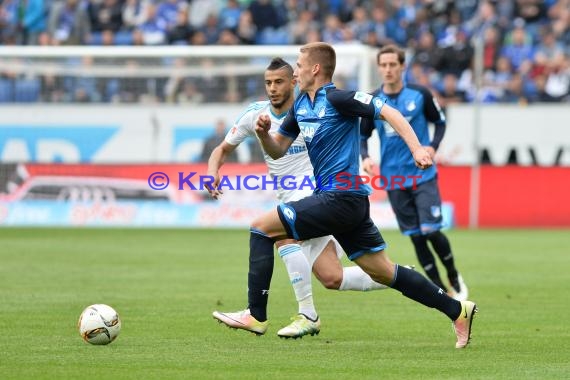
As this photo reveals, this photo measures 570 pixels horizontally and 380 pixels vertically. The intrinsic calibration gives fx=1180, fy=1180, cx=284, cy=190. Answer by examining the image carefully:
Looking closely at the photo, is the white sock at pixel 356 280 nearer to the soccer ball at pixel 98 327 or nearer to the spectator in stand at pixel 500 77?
the soccer ball at pixel 98 327

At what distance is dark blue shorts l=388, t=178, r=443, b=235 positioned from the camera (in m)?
12.6

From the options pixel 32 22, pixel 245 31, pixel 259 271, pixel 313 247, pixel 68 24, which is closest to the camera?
pixel 259 271

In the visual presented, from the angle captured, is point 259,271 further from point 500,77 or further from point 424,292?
point 500,77

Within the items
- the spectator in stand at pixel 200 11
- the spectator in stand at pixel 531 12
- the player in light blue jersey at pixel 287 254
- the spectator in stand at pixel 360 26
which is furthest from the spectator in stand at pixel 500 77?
the player in light blue jersey at pixel 287 254

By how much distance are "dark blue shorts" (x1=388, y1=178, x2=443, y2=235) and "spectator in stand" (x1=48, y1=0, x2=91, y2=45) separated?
17.4 m

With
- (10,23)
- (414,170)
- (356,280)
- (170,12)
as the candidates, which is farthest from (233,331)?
(10,23)

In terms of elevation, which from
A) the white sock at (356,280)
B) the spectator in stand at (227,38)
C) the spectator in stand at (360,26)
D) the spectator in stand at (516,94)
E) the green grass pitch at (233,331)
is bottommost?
the green grass pitch at (233,331)

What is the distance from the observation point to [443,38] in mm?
28844

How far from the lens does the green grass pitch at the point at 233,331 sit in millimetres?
8008

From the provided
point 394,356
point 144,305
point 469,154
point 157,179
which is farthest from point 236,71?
point 394,356

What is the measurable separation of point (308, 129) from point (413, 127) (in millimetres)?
3892

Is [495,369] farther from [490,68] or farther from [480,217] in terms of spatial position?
[490,68]

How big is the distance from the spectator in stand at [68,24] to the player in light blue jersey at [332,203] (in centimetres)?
2048

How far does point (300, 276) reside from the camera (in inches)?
392
